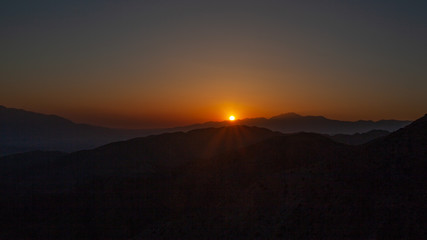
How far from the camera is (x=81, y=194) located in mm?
34250

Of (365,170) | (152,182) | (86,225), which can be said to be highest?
(365,170)

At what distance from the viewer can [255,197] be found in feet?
63.9

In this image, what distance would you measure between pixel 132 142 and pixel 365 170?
5337 cm

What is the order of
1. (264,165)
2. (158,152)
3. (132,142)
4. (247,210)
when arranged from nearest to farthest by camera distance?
(247,210) < (264,165) < (158,152) < (132,142)

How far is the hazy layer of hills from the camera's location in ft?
50.3

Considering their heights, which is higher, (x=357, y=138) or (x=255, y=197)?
(x=357, y=138)

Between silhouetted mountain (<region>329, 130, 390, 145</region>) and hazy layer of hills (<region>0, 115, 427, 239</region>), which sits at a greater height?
silhouetted mountain (<region>329, 130, 390, 145</region>)

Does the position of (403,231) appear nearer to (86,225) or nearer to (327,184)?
(327,184)

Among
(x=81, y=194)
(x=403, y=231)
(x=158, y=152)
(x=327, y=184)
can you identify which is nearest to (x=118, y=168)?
(x=158, y=152)

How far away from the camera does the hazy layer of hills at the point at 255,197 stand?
50.3 ft

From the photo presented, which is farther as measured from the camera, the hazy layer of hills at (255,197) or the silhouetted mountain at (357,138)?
the silhouetted mountain at (357,138)

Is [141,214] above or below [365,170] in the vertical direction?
below

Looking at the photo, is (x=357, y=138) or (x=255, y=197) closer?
(x=255, y=197)

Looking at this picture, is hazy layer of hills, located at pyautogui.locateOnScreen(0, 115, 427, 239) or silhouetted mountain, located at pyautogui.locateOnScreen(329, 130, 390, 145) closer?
hazy layer of hills, located at pyautogui.locateOnScreen(0, 115, 427, 239)
